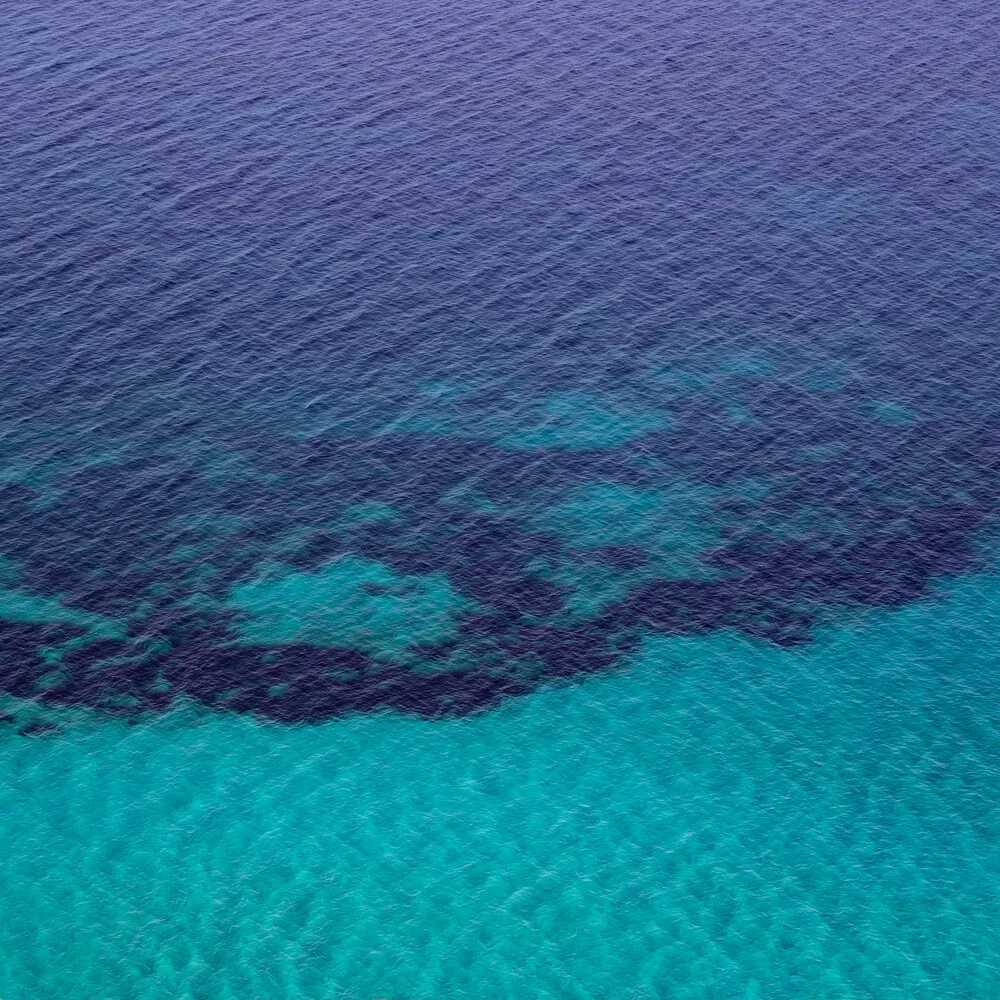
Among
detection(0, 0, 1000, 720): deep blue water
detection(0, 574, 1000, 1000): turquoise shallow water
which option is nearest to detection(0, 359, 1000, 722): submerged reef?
detection(0, 0, 1000, 720): deep blue water

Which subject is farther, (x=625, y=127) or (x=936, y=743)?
(x=625, y=127)

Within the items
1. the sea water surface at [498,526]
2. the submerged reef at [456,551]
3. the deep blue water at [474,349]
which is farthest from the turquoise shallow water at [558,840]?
the deep blue water at [474,349]

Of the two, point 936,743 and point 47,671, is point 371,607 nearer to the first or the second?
point 47,671

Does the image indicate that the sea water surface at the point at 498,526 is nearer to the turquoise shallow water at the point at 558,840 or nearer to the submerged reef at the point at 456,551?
the turquoise shallow water at the point at 558,840

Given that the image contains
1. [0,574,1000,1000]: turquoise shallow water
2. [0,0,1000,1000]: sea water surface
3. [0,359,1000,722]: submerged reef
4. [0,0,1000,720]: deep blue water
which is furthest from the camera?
A: [0,0,1000,720]: deep blue water

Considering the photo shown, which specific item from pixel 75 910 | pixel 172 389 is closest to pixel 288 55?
pixel 172 389

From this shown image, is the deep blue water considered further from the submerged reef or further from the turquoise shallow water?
the turquoise shallow water
